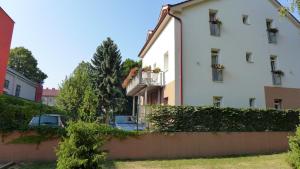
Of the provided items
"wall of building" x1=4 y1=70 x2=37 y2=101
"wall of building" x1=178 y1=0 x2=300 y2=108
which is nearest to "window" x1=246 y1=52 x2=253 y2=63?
"wall of building" x1=178 y1=0 x2=300 y2=108

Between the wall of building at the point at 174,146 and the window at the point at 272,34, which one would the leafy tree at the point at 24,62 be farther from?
the window at the point at 272,34

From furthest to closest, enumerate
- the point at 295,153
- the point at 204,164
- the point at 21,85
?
→ the point at 21,85, the point at 204,164, the point at 295,153

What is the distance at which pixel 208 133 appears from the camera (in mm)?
14984

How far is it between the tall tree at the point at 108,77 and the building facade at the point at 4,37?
14483 millimetres

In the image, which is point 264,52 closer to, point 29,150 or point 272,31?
point 272,31

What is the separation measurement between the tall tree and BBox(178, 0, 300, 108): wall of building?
19.5 metres

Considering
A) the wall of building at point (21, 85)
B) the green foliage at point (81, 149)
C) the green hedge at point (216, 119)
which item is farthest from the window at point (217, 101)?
the wall of building at point (21, 85)

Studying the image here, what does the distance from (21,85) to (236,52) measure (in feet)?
99.5

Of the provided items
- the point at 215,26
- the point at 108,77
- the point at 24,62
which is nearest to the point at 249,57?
the point at 215,26

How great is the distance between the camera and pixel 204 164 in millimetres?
12344

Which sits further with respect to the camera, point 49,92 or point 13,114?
point 49,92

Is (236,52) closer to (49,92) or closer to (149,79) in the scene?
(149,79)

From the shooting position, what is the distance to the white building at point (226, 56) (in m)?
18.7

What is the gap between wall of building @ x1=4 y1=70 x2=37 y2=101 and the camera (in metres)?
34.8
